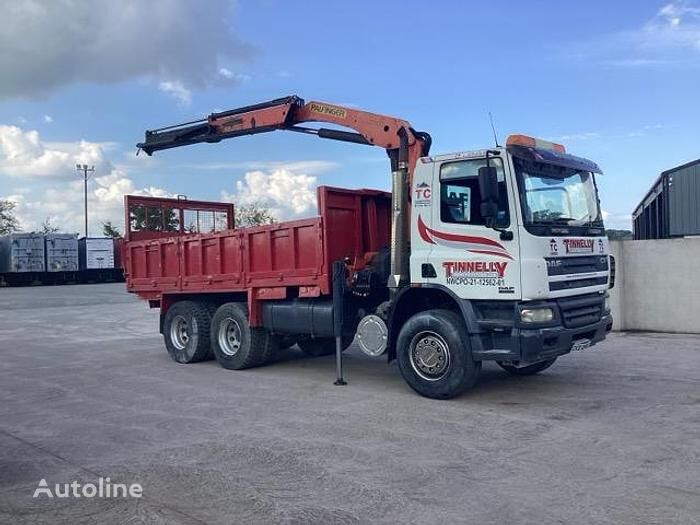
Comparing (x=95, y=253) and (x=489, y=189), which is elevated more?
(x=95, y=253)

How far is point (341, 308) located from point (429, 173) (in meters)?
2.26

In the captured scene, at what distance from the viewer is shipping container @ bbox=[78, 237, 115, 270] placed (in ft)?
161

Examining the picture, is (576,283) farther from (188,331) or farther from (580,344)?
(188,331)

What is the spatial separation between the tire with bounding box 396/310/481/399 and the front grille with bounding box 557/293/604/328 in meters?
1.12

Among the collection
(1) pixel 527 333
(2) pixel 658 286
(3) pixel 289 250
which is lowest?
(1) pixel 527 333

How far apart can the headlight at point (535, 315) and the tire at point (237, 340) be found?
4.80 metres

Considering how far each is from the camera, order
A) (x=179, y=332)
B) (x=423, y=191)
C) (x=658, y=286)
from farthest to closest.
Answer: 1. (x=658, y=286)
2. (x=179, y=332)
3. (x=423, y=191)

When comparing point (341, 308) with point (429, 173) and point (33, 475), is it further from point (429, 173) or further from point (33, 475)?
point (33, 475)

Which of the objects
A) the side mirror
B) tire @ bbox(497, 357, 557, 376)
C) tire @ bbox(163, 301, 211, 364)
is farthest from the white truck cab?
tire @ bbox(163, 301, 211, 364)

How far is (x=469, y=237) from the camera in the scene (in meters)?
7.83

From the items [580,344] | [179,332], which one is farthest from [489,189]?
[179,332]

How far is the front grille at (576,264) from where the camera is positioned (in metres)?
7.51

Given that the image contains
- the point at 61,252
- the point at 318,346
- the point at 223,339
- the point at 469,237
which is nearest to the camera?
the point at 469,237

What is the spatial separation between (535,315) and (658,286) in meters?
7.88
